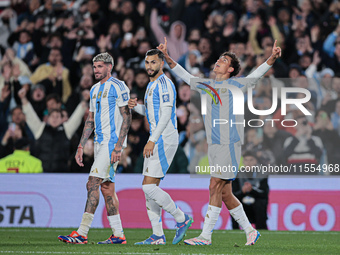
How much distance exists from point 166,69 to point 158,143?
6232 millimetres

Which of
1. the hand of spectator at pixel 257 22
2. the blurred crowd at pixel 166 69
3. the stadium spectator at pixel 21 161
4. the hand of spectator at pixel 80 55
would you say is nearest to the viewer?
the stadium spectator at pixel 21 161

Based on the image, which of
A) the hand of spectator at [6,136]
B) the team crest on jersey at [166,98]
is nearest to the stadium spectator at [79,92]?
the hand of spectator at [6,136]

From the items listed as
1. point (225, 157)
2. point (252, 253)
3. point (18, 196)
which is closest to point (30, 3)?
point (18, 196)

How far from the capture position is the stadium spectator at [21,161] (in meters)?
11.9

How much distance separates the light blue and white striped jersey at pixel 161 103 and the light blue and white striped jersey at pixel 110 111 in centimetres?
36

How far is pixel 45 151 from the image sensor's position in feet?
40.2

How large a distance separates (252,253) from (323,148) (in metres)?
5.62

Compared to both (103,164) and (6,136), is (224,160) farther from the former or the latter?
(6,136)

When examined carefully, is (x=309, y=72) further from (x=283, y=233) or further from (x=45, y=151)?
(x=45, y=151)

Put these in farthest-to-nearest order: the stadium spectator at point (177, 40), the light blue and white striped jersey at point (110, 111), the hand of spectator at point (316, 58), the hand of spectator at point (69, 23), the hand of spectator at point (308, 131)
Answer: the hand of spectator at point (69, 23) → the stadium spectator at point (177, 40) → the hand of spectator at point (316, 58) → the hand of spectator at point (308, 131) → the light blue and white striped jersey at point (110, 111)

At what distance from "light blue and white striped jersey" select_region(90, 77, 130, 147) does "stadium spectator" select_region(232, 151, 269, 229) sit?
3.85 meters

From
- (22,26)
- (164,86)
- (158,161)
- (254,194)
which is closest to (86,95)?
(22,26)

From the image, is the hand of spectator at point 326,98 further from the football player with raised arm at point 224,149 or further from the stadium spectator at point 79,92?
the football player with raised arm at point 224,149

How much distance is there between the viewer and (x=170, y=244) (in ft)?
26.0
